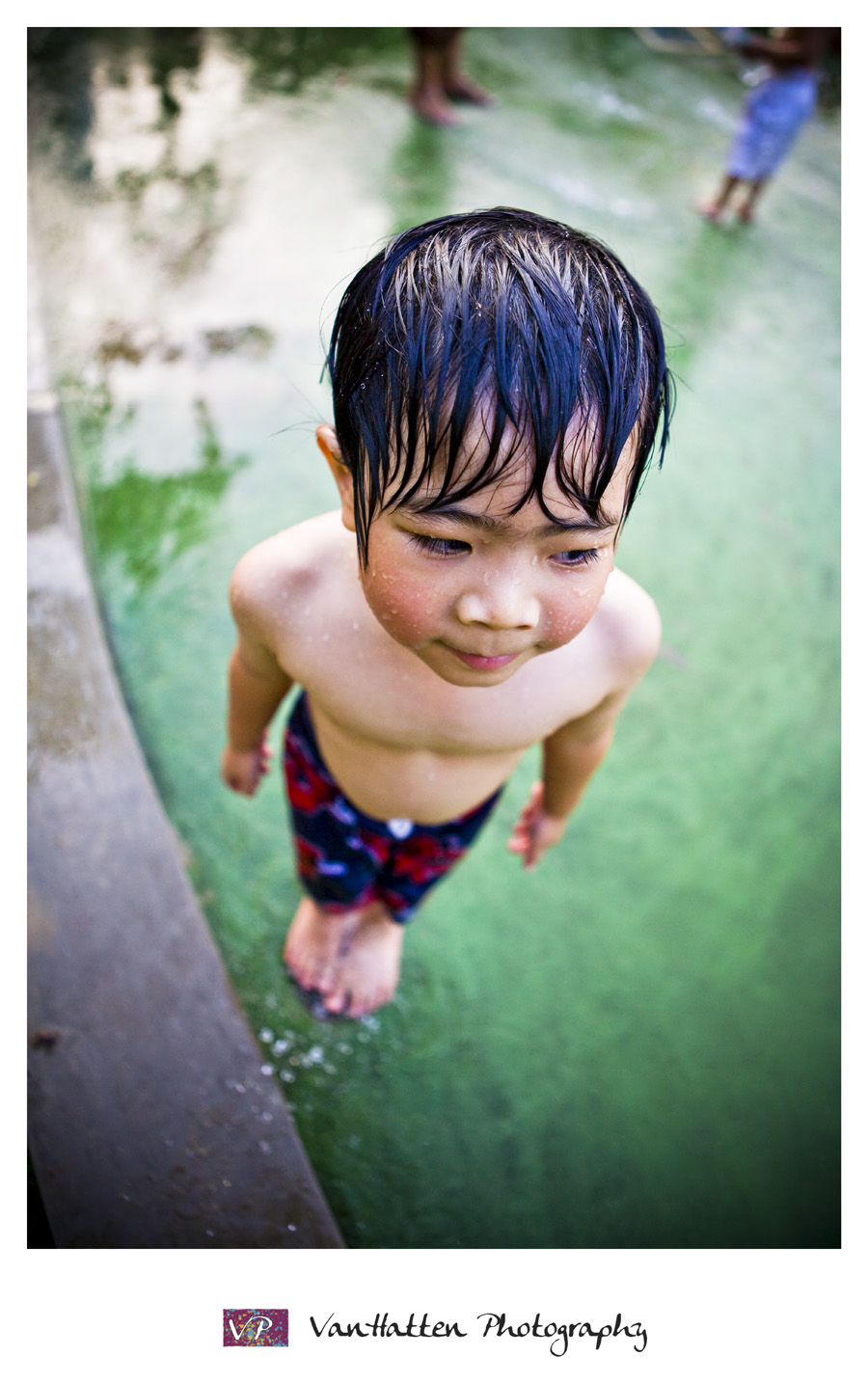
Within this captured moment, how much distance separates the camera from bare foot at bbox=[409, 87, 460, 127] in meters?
4.33

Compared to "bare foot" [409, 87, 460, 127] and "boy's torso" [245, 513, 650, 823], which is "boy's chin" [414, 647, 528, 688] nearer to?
"boy's torso" [245, 513, 650, 823]

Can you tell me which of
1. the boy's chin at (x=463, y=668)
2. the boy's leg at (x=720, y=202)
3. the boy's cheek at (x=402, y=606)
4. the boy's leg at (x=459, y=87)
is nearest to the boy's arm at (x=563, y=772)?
the boy's chin at (x=463, y=668)

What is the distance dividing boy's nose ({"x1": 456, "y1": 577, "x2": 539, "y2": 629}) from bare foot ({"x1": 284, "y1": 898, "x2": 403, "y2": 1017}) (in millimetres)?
1054

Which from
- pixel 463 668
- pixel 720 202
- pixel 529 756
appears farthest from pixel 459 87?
pixel 463 668

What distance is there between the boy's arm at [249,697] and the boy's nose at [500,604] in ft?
1.45
